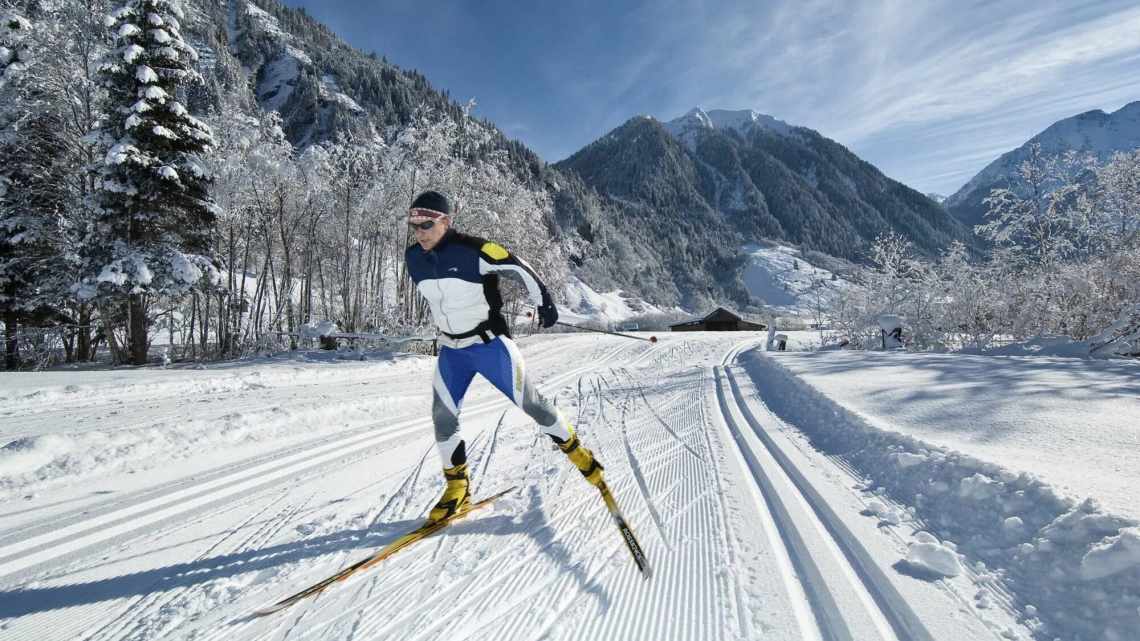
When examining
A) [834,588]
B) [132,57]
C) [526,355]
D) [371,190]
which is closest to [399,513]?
[834,588]

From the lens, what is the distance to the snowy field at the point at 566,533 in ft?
6.49

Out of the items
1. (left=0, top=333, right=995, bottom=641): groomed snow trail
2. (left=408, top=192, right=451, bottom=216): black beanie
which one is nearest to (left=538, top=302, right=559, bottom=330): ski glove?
(left=408, top=192, right=451, bottom=216): black beanie

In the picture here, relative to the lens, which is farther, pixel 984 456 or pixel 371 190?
pixel 371 190

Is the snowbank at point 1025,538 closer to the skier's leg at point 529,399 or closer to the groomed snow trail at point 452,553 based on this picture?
the groomed snow trail at point 452,553

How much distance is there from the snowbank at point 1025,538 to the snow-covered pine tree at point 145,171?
1645 cm

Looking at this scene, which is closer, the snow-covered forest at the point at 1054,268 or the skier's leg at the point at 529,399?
the skier's leg at the point at 529,399

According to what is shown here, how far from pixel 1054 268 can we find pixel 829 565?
2187 centimetres

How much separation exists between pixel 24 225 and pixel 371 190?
36.6 feet

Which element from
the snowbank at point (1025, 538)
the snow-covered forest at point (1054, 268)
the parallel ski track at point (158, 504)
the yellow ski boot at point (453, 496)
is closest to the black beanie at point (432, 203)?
the yellow ski boot at point (453, 496)

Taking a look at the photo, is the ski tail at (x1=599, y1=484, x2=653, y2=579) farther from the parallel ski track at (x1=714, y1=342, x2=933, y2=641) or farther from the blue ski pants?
the parallel ski track at (x1=714, y1=342, x2=933, y2=641)

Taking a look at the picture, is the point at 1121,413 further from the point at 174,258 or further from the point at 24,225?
the point at 24,225

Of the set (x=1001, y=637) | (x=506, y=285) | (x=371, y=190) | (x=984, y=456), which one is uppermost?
(x=371, y=190)

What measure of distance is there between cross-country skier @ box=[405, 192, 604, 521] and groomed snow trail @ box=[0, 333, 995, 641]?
1.46ft

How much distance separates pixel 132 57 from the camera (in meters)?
12.4
